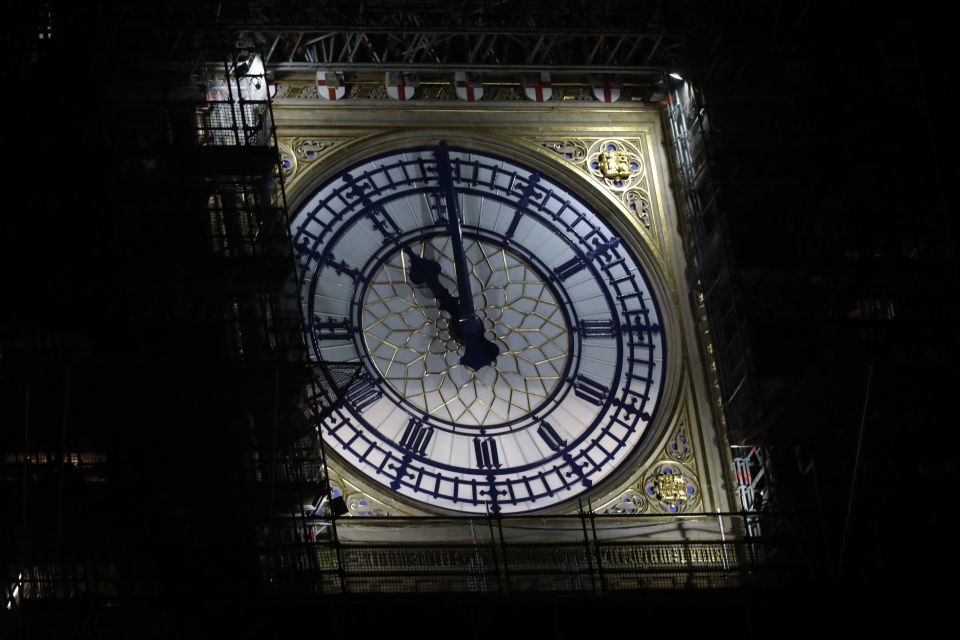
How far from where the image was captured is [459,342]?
54.4ft

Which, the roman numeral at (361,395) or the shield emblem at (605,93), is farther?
the shield emblem at (605,93)

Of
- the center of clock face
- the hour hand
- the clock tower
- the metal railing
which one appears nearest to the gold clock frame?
the clock tower

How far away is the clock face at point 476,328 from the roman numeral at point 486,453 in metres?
0.01

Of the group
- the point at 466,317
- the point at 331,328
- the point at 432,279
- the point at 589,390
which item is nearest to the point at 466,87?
the point at 432,279

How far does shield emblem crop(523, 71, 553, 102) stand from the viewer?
57.9ft

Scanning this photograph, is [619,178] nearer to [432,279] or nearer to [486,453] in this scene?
[432,279]

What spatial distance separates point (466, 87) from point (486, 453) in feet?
10.3

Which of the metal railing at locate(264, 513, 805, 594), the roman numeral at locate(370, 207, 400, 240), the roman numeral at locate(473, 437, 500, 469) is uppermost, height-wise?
the roman numeral at locate(370, 207, 400, 240)

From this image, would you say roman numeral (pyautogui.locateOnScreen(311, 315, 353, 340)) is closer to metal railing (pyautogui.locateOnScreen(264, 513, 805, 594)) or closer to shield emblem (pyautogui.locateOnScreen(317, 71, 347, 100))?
metal railing (pyautogui.locateOnScreen(264, 513, 805, 594))

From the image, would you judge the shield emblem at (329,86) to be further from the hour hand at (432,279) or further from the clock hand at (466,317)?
the hour hand at (432,279)

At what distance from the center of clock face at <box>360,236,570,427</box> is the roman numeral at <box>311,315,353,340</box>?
0.57ft

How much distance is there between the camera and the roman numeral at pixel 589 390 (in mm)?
16516

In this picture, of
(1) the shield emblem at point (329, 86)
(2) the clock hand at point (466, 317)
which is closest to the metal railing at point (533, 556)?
(2) the clock hand at point (466, 317)

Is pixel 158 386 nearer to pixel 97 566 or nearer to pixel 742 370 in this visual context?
pixel 97 566
